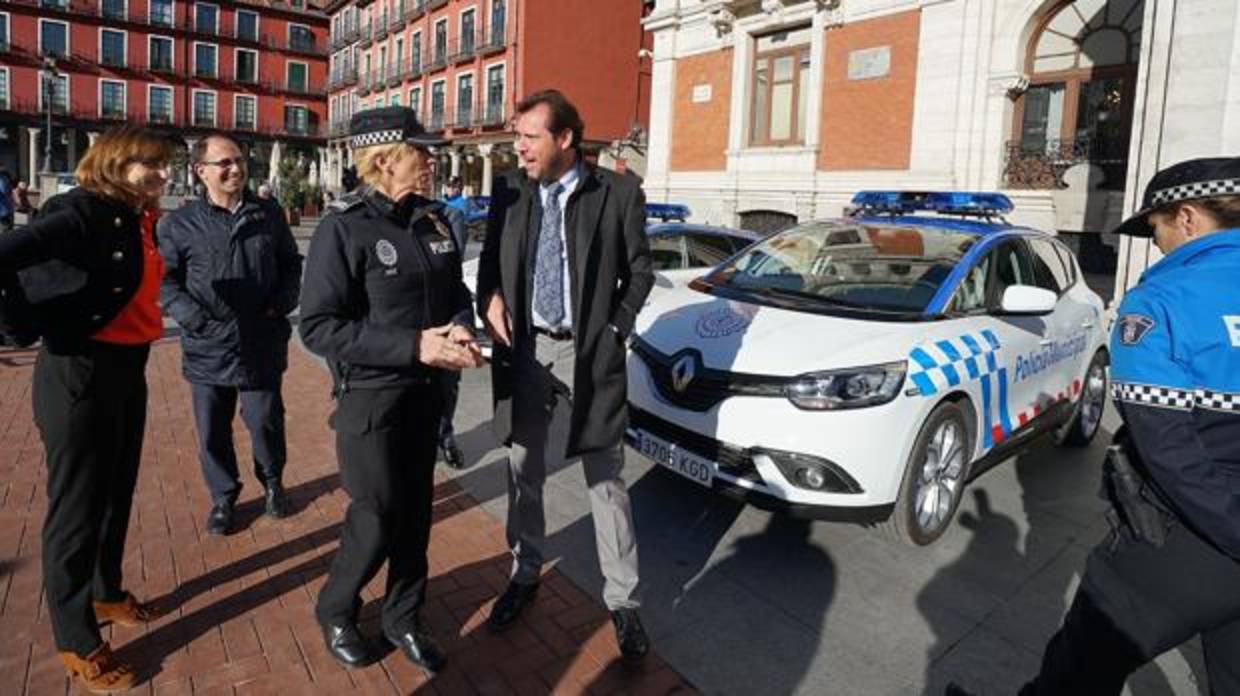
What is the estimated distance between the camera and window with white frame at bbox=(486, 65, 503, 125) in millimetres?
32781

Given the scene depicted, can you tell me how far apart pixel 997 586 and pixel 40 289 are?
152 inches

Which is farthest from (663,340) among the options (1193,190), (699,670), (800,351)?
(1193,190)

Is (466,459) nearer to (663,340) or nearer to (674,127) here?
(663,340)

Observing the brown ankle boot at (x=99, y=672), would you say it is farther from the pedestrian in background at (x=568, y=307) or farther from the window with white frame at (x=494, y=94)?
the window with white frame at (x=494, y=94)

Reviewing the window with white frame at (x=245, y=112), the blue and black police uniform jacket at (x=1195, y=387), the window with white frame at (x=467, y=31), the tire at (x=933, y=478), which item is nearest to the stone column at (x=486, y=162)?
the window with white frame at (x=467, y=31)

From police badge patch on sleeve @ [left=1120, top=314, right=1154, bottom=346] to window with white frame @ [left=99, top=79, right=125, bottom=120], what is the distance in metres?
59.4

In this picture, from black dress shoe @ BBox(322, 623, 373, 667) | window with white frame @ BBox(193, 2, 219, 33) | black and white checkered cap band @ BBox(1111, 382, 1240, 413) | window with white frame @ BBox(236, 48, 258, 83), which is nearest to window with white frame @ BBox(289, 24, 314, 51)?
window with white frame @ BBox(236, 48, 258, 83)

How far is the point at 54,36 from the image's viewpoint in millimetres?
48844

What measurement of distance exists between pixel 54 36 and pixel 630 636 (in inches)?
2378

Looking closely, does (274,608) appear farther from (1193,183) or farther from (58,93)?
(58,93)

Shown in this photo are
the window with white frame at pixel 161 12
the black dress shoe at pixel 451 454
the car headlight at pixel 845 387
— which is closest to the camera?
the car headlight at pixel 845 387

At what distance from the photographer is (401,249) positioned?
266cm

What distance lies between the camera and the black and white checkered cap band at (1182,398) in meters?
1.77

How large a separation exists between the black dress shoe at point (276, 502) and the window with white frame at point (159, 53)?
58.0 meters
